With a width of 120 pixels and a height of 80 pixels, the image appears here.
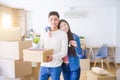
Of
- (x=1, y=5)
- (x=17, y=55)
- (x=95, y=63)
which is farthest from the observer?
(x=95, y=63)

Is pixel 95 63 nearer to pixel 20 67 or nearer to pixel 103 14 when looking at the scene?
pixel 103 14

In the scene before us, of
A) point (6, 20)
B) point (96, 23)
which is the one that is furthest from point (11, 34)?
point (96, 23)

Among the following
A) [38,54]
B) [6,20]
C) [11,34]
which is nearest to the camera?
[38,54]

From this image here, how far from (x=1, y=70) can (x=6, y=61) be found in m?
0.20

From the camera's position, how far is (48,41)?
1951 mm

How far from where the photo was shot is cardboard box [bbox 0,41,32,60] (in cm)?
247

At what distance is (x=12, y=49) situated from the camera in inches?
98.9

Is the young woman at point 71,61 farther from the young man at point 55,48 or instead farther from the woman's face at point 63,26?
the young man at point 55,48

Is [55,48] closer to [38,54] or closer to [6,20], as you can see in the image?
[38,54]

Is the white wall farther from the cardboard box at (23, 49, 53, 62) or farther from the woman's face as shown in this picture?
the cardboard box at (23, 49, 53, 62)

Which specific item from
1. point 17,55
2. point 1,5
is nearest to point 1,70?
point 17,55

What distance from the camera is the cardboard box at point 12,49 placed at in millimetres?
2475

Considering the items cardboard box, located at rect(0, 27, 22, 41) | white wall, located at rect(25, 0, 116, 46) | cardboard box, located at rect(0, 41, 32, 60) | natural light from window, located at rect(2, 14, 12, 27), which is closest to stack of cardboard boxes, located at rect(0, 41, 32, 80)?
cardboard box, located at rect(0, 41, 32, 60)

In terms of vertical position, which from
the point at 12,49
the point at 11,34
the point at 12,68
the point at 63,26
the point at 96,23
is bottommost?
the point at 12,68
